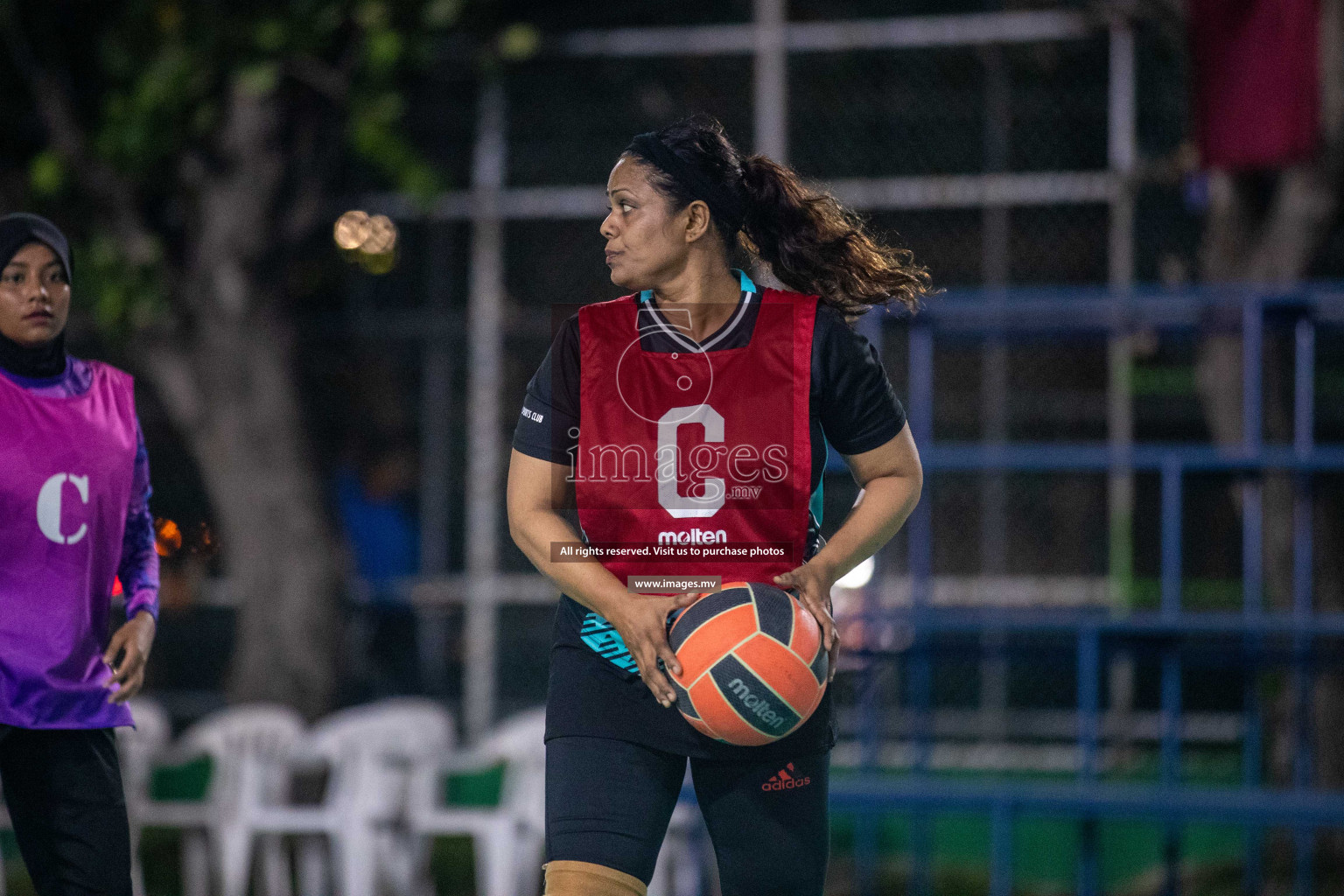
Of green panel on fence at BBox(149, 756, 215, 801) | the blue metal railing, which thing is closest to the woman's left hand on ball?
the blue metal railing

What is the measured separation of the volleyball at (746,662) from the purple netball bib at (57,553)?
140 centimetres

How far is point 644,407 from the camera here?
9.96 ft

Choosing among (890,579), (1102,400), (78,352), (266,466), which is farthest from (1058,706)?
(78,352)

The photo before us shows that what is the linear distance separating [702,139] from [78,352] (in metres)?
7.61

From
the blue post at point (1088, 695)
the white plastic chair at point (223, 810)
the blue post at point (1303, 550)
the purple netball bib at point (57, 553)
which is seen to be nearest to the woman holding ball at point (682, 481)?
the purple netball bib at point (57, 553)

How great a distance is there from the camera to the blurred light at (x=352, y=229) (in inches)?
355

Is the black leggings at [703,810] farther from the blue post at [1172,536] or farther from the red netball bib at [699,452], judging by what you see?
the blue post at [1172,536]

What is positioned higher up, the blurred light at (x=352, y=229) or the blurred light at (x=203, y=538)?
the blurred light at (x=352, y=229)

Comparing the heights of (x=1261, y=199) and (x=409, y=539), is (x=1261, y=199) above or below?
above

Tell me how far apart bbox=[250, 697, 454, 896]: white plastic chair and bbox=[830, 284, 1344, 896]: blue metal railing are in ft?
6.36

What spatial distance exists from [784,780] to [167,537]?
73.0 inches

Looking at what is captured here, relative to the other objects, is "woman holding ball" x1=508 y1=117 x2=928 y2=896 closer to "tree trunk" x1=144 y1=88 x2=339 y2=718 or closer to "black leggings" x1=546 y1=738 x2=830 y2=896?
"black leggings" x1=546 y1=738 x2=830 y2=896

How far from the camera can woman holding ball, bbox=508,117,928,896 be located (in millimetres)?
2973

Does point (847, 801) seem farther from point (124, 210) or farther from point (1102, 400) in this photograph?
point (124, 210)
